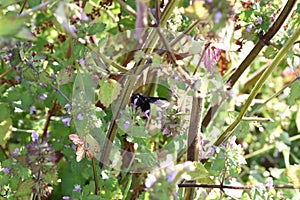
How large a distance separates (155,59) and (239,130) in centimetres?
35

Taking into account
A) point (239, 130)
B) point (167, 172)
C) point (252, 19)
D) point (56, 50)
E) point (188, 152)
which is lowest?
point (167, 172)

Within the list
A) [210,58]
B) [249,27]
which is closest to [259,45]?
[249,27]

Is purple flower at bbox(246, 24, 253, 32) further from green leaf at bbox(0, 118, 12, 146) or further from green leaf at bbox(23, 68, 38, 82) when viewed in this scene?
green leaf at bbox(0, 118, 12, 146)

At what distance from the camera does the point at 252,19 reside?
47.9 inches

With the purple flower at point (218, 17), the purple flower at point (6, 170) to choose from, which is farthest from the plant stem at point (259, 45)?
the purple flower at point (6, 170)

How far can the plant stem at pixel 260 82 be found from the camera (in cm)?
94

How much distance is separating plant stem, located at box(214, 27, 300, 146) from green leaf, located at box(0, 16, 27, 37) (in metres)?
0.45

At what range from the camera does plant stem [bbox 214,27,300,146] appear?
940 mm

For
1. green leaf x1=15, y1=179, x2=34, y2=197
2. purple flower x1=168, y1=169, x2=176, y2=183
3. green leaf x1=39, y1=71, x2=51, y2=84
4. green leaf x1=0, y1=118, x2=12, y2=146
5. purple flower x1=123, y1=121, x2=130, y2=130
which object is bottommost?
purple flower x1=168, y1=169, x2=176, y2=183

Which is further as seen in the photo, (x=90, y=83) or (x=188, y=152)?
(x=90, y=83)

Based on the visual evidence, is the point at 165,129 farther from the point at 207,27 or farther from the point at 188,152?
the point at 207,27

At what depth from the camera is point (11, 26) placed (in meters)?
0.68

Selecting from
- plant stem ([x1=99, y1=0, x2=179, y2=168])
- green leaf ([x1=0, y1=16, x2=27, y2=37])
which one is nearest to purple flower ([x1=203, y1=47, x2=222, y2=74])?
plant stem ([x1=99, y1=0, x2=179, y2=168])

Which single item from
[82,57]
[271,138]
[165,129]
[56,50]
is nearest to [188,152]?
[165,129]
